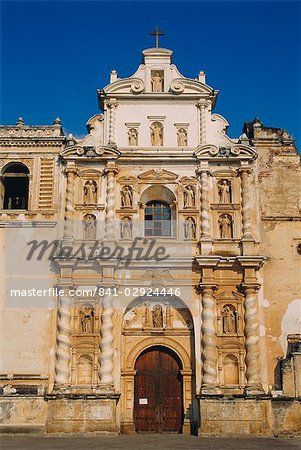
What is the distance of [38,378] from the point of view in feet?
60.3

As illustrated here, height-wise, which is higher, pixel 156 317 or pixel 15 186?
pixel 15 186

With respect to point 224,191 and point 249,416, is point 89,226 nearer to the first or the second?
point 224,191

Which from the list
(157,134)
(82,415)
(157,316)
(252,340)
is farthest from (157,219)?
(82,415)

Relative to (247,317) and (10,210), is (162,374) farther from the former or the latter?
(10,210)

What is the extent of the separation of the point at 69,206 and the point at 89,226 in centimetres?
94

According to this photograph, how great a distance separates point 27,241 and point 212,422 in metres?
8.08

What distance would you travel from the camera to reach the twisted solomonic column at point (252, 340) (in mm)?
18203

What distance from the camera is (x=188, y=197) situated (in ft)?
66.2

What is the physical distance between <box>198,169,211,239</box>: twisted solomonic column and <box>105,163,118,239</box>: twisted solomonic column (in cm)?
290

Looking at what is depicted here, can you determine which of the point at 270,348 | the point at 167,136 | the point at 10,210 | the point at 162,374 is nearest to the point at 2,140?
the point at 10,210

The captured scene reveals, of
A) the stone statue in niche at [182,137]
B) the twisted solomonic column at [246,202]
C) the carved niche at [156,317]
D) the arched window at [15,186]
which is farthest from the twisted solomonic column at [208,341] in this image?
the arched window at [15,186]

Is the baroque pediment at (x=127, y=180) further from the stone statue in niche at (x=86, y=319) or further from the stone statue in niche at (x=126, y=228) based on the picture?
the stone statue in niche at (x=86, y=319)

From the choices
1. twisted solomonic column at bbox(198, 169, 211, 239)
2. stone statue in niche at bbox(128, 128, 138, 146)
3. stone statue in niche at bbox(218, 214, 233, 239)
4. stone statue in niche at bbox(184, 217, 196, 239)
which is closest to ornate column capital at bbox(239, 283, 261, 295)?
stone statue in niche at bbox(218, 214, 233, 239)

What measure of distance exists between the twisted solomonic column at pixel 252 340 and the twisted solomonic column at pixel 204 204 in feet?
7.30
